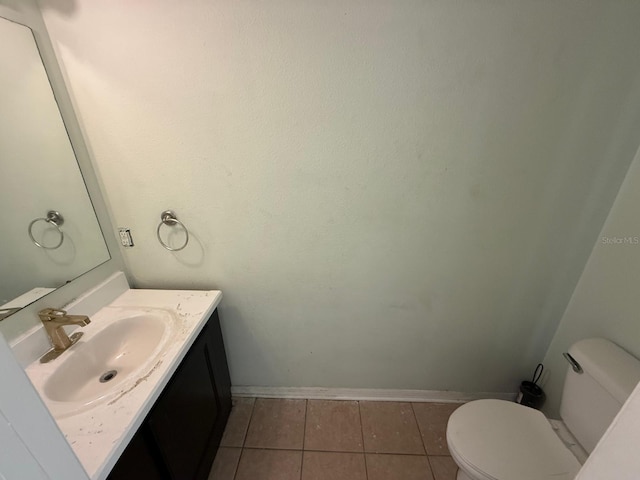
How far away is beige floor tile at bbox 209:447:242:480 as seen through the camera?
1274mm

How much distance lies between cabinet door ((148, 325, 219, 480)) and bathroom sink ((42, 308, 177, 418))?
0.13 m

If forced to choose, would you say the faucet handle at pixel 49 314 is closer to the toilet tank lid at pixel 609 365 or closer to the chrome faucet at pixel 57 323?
the chrome faucet at pixel 57 323

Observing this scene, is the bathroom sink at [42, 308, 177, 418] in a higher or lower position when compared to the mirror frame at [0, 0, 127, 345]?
lower

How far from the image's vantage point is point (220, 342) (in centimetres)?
138

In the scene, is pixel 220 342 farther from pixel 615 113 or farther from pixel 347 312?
pixel 615 113

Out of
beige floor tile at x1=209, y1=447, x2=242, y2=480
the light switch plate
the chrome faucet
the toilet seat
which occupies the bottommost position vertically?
beige floor tile at x1=209, y1=447, x2=242, y2=480

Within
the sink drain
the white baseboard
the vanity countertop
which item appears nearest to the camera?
the vanity countertop

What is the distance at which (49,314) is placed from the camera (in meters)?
0.95

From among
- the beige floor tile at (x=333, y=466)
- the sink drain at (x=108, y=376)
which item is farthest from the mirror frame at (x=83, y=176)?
the beige floor tile at (x=333, y=466)

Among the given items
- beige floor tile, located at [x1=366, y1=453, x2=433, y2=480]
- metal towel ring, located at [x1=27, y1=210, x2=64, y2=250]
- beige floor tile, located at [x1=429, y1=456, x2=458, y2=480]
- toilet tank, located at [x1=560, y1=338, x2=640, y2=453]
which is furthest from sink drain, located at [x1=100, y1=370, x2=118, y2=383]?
toilet tank, located at [x1=560, y1=338, x2=640, y2=453]

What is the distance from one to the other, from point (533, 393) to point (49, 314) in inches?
89.2

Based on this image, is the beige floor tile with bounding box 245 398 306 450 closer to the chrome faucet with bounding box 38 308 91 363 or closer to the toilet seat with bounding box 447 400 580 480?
the toilet seat with bounding box 447 400 580 480

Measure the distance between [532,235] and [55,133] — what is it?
2084 mm

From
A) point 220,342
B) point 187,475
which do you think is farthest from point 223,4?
point 187,475
